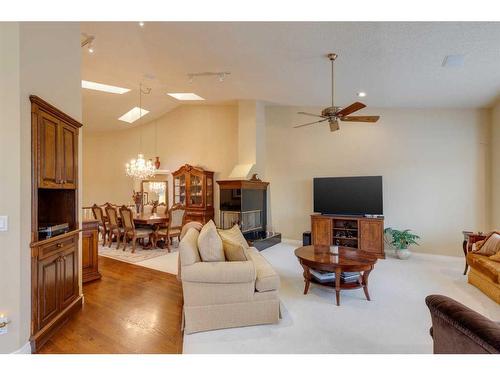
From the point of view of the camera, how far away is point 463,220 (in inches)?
193

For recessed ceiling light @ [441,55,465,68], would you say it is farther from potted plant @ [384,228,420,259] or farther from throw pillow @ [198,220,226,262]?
throw pillow @ [198,220,226,262]

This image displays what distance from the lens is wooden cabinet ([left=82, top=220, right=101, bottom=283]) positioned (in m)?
3.53

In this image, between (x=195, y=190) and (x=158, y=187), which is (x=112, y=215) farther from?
(x=158, y=187)

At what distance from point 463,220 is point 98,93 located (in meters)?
8.60

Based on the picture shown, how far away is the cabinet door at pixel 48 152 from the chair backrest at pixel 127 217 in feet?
9.64

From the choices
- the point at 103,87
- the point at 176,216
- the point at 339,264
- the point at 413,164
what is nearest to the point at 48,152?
the point at 339,264

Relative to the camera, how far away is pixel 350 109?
3154 millimetres

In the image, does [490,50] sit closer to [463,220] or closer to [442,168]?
[442,168]

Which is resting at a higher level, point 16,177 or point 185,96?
point 185,96

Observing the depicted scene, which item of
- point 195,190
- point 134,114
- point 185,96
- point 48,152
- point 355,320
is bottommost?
point 355,320

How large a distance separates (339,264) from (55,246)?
9.81ft

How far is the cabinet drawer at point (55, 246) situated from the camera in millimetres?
2145

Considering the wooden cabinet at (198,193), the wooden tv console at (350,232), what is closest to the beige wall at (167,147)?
the wooden cabinet at (198,193)

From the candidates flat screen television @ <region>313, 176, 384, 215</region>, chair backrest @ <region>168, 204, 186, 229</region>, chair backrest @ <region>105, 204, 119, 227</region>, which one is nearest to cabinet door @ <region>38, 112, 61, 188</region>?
chair backrest @ <region>168, 204, 186, 229</region>
